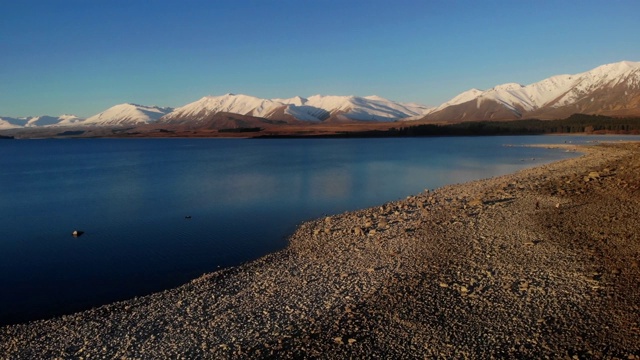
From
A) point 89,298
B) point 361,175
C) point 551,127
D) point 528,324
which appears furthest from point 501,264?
point 551,127

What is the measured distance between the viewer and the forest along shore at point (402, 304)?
6770 mm

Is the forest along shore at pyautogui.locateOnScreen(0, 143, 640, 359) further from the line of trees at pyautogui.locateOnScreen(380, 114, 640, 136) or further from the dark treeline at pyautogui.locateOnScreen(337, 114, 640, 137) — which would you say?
the line of trees at pyautogui.locateOnScreen(380, 114, 640, 136)

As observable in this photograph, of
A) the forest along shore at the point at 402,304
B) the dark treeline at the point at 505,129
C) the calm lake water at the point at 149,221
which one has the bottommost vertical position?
the calm lake water at the point at 149,221

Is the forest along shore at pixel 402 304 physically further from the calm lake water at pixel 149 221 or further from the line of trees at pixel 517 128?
the line of trees at pixel 517 128

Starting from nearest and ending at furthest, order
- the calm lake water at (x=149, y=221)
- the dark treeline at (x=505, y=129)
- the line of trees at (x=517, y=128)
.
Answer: the calm lake water at (x=149, y=221)
the line of trees at (x=517, y=128)
the dark treeline at (x=505, y=129)

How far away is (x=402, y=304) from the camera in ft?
26.8

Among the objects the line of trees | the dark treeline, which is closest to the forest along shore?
the dark treeline

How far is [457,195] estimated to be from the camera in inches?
789

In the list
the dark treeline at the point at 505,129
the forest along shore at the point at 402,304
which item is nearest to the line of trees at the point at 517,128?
the dark treeline at the point at 505,129

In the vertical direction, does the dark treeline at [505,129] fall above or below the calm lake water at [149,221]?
above

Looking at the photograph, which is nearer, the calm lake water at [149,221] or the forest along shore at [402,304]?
the forest along shore at [402,304]

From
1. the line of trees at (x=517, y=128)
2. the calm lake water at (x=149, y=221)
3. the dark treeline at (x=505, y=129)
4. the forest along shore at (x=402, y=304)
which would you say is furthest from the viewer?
the dark treeline at (x=505, y=129)

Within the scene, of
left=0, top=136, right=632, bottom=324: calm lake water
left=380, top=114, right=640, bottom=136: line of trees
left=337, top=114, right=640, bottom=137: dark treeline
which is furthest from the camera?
left=337, top=114, right=640, bottom=137: dark treeline

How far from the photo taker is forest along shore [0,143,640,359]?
6.77m
